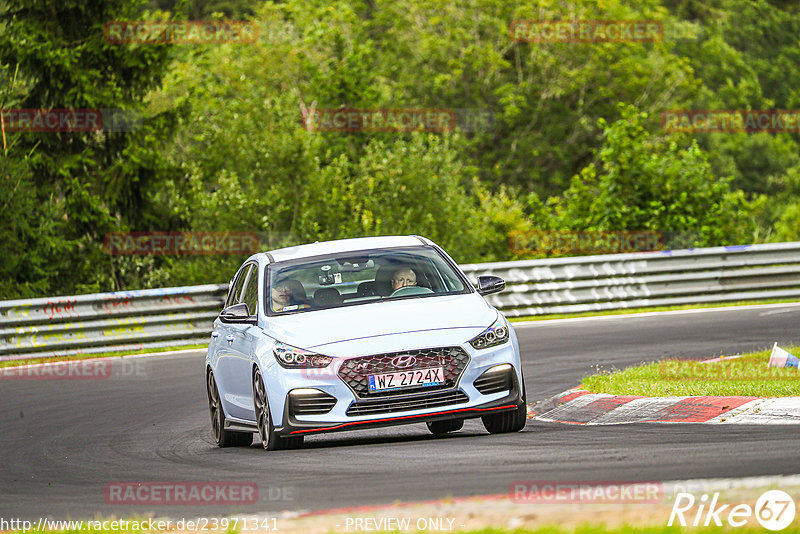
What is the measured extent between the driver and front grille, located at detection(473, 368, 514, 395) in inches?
54.0

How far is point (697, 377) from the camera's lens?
12.8 meters

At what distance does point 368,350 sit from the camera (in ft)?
31.8

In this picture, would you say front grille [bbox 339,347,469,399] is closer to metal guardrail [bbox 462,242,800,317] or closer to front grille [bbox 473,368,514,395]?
front grille [bbox 473,368,514,395]

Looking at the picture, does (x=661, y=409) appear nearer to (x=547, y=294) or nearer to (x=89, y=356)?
(x=89, y=356)

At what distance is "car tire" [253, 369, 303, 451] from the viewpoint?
33.2ft

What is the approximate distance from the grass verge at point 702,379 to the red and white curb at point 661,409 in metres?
0.23

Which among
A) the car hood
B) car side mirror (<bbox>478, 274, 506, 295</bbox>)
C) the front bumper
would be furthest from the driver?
the front bumper

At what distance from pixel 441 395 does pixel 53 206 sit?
18.9 meters

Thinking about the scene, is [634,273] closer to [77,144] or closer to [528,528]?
[77,144]

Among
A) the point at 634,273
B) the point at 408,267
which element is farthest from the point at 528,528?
the point at 634,273

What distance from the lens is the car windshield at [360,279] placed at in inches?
428

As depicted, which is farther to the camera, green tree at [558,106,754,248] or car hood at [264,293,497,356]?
green tree at [558,106,754,248]

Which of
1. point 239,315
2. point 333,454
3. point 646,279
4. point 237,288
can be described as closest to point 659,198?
point 646,279

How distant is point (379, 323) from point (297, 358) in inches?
25.2
